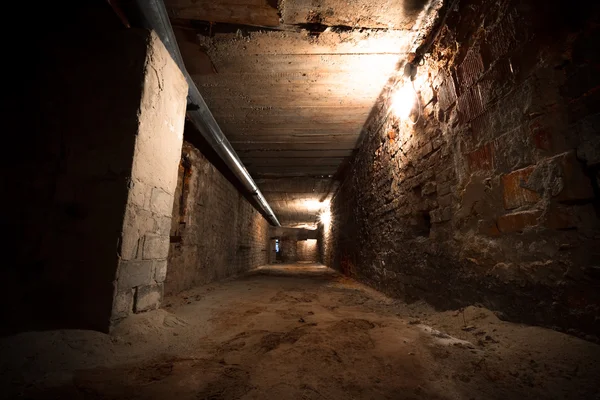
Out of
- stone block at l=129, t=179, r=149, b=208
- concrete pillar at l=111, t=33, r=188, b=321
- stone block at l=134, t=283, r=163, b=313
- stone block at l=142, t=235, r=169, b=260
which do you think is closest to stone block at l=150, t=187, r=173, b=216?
concrete pillar at l=111, t=33, r=188, b=321

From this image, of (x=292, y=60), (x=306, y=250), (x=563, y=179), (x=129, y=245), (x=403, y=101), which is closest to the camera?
(x=563, y=179)

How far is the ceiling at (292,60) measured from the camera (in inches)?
85.3

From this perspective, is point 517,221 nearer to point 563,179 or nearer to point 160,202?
point 563,179

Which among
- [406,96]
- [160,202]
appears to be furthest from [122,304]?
[406,96]

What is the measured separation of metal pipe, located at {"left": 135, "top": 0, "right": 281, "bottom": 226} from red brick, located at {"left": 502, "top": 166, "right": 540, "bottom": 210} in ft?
8.85

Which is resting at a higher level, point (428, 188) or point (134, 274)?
point (428, 188)

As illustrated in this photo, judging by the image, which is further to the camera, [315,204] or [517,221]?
[315,204]

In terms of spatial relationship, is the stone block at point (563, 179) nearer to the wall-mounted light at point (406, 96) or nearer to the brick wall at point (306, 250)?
the wall-mounted light at point (406, 96)

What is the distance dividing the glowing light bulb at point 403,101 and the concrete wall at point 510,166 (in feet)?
0.69

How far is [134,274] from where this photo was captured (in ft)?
5.77

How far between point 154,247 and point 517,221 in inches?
99.9

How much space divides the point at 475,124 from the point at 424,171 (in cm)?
78

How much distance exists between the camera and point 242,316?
2.38 metres

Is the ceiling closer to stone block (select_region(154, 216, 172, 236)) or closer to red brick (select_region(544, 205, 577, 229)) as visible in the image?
stone block (select_region(154, 216, 172, 236))
